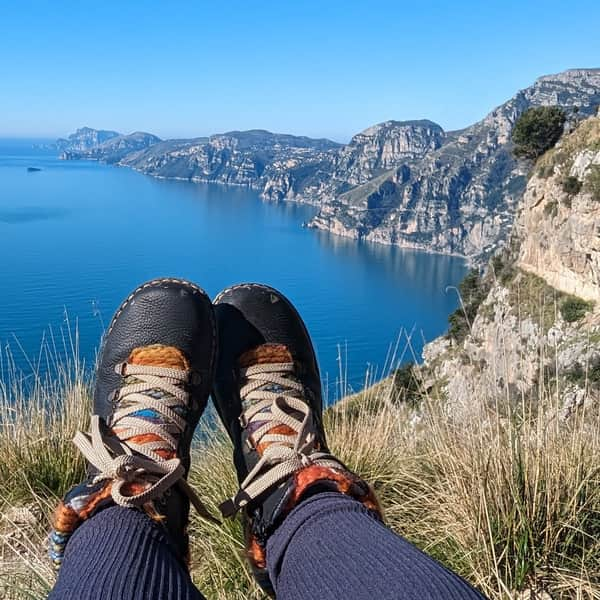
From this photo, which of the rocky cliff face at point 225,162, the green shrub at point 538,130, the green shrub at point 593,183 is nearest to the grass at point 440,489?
the green shrub at point 593,183

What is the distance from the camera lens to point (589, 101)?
97.1 meters

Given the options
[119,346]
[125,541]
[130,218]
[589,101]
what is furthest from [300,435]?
[589,101]

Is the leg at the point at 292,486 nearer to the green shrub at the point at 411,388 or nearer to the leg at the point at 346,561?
the leg at the point at 346,561

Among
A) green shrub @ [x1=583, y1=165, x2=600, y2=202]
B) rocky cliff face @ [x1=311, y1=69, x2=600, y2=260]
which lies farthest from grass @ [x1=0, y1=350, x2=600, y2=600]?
rocky cliff face @ [x1=311, y1=69, x2=600, y2=260]

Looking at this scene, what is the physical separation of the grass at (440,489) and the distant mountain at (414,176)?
65.4 metres

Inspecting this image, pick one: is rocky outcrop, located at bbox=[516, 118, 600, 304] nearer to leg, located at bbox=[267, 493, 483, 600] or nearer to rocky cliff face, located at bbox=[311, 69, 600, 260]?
leg, located at bbox=[267, 493, 483, 600]

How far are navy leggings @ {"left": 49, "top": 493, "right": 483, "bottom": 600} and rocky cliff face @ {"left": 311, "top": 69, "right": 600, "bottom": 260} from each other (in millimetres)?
86948

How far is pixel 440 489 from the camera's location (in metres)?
1.46

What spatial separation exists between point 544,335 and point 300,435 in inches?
32.9

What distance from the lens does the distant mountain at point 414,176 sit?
3637 inches

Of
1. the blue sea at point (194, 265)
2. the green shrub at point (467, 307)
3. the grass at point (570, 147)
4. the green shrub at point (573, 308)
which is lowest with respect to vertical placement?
the blue sea at point (194, 265)

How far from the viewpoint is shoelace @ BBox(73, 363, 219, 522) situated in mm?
1175

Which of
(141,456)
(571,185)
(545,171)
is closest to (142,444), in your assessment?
(141,456)

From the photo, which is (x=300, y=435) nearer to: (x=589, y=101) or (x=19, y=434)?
(x=19, y=434)
